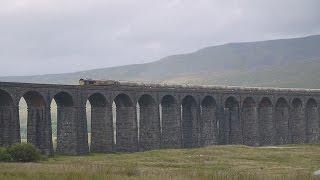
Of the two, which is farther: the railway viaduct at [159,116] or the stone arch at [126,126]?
the stone arch at [126,126]

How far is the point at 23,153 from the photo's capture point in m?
62.0

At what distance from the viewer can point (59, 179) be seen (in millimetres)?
30438

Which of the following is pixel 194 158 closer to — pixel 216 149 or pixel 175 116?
pixel 216 149

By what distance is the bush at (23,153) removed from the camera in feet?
203

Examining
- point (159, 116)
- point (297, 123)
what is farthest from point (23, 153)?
point (297, 123)

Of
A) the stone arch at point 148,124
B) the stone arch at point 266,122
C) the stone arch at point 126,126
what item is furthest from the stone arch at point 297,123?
the stone arch at point 126,126

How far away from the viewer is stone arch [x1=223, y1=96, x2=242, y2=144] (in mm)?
113562

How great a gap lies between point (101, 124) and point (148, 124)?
33.6 ft

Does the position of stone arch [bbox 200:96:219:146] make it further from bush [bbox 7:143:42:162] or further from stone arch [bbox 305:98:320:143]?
bush [bbox 7:143:42:162]

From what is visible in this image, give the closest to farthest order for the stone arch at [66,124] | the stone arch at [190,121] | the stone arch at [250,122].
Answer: the stone arch at [66,124] → the stone arch at [190,121] → the stone arch at [250,122]

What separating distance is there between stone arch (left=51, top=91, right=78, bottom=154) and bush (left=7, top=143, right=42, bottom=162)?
18201mm

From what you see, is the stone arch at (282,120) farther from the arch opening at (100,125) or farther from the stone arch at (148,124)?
the arch opening at (100,125)

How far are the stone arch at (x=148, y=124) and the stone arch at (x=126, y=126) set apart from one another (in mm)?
3037

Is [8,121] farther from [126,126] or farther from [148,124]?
[148,124]
